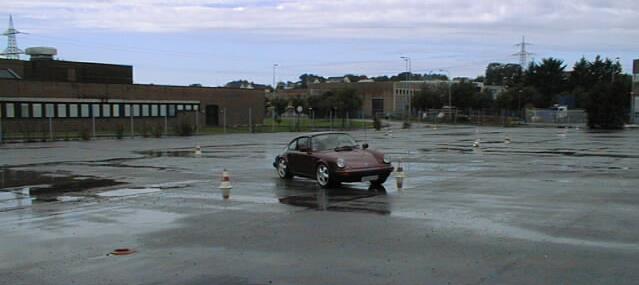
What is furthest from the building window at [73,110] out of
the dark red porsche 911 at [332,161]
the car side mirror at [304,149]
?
the car side mirror at [304,149]

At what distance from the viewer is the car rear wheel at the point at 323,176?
1468 cm

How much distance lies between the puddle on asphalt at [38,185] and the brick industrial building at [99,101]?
28.2 m

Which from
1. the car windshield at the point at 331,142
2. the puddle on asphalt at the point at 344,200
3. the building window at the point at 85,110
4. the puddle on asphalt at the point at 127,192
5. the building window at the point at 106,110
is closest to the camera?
the puddle on asphalt at the point at 344,200

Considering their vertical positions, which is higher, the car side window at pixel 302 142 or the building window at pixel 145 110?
the building window at pixel 145 110

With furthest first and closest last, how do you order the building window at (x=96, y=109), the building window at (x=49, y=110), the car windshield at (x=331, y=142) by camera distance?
the building window at (x=96, y=109)
the building window at (x=49, y=110)
the car windshield at (x=331, y=142)

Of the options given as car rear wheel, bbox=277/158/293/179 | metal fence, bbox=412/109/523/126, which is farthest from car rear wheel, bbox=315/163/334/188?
metal fence, bbox=412/109/523/126

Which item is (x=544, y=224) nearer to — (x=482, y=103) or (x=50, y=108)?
(x=50, y=108)

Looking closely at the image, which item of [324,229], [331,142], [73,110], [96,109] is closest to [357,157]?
[331,142]

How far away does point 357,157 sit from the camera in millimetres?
14836

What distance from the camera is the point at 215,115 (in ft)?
236

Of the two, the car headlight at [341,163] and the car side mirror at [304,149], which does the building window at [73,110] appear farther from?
the car headlight at [341,163]

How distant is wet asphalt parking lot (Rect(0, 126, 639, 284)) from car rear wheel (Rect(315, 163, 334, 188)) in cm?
24

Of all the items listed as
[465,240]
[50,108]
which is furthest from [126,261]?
[50,108]

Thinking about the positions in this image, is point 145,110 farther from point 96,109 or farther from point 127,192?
point 127,192
